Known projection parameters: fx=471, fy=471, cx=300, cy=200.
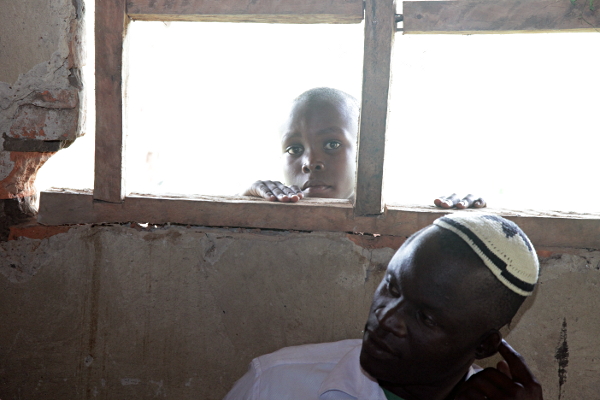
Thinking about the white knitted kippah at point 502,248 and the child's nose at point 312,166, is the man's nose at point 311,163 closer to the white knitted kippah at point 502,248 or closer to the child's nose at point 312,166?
the child's nose at point 312,166

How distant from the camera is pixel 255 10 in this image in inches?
72.0

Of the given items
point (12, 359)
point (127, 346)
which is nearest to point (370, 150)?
point (127, 346)

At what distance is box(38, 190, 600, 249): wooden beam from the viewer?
182cm

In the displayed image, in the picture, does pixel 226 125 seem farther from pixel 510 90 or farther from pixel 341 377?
pixel 341 377

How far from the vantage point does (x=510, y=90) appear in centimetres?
921

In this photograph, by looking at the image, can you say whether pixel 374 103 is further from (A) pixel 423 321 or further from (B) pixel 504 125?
(B) pixel 504 125

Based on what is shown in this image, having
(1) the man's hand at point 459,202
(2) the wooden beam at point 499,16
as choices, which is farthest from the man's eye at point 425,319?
(2) the wooden beam at point 499,16

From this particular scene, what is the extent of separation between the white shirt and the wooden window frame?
0.53 meters

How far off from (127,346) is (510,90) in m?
9.14

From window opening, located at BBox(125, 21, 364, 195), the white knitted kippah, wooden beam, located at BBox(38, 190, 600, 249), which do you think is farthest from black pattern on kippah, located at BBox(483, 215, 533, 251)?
window opening, located at BBox(125, 21, 364, 195)

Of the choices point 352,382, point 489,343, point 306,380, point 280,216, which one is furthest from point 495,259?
point 280,216

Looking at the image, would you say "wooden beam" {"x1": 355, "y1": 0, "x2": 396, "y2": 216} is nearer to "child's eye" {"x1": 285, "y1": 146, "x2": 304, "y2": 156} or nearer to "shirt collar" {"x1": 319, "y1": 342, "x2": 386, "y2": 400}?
"shirt collar" {"x1": 319, "y1": 342, "x2": 386, "y2": 400}

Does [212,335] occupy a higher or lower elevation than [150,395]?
higher

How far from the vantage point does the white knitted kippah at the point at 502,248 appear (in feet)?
4.33
